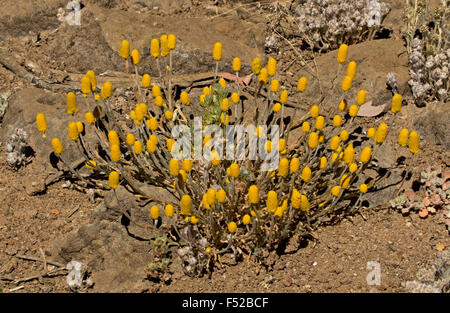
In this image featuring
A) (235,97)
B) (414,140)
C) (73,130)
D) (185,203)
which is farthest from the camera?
(235,97)

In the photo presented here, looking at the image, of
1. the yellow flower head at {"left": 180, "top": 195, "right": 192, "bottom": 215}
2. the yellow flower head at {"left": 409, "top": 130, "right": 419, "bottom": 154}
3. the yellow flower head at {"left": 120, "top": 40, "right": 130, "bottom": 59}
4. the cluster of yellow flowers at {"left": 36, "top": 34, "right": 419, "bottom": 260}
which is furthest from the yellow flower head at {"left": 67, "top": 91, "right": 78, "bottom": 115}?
the yellow flower head at {"left": 409, "top": 130, "right": 419, "bottom": 154}

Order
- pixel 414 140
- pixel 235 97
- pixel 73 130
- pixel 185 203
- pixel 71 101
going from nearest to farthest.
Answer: pixel 185 203
pixel 414 140
pixel 73 130
pixel 71 101
pixel 235 97

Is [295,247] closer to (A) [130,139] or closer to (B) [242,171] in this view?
(B) [242,171]

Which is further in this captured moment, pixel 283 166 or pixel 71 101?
pixel 71 101

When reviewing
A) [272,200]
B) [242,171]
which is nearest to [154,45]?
[242,171]

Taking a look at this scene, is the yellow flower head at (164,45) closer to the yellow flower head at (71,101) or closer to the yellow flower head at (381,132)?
the yellow flower head at (71,101)

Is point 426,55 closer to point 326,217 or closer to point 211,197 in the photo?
point 326,217

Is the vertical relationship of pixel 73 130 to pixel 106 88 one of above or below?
below

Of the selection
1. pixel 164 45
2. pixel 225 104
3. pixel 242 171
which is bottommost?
pixel 242 171

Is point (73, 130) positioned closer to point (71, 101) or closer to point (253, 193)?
point (71, 101)

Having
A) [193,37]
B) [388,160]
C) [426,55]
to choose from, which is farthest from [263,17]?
[388,160]

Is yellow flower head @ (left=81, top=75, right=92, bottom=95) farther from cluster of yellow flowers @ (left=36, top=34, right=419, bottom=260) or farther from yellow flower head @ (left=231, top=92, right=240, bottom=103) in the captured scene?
yellow flower head @ (left=231, top=92, right=240, bottom=103)
